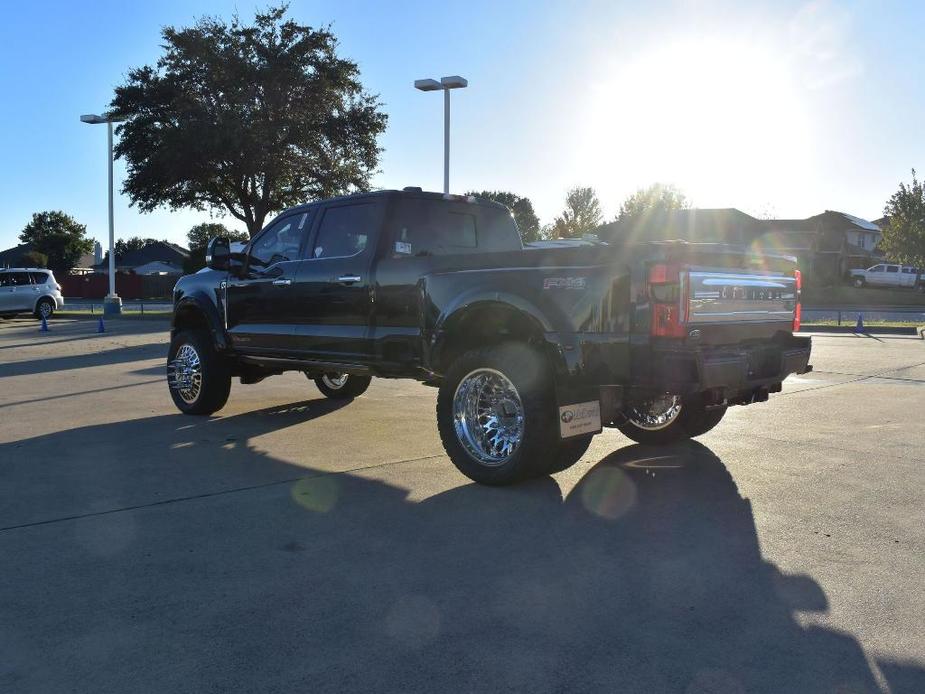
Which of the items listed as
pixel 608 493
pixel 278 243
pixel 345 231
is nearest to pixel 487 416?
pixel 608 493

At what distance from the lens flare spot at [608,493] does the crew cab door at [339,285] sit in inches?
79.6

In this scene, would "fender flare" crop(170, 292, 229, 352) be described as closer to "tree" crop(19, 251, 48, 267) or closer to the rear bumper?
the rear bumper

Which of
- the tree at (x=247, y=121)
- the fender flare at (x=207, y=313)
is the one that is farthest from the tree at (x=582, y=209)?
the fender flare at (x=207, y=313)

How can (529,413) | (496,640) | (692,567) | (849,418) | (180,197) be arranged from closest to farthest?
(496,640) → (692,567) → (529,413) → (849,418) → (180,197)

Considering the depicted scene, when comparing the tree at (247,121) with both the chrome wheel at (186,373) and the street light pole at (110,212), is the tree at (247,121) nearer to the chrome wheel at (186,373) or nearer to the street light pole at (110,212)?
the street light pole at (110,212)

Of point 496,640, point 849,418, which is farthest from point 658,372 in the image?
point 849,418

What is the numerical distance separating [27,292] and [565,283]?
27212 mm

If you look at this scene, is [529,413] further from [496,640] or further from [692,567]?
[496,640]

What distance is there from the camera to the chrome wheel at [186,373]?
26.6 ft

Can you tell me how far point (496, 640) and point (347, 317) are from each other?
3874mm

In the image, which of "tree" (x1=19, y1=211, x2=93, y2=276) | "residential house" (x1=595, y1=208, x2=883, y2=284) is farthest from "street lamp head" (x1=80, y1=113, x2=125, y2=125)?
"tree" (x1=19, y1=211, x2=93, y2=276)

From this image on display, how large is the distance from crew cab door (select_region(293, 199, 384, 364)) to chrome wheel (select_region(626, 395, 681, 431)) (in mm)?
2210

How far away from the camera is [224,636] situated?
10.1 ft

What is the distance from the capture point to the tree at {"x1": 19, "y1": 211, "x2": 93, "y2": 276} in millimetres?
93875
